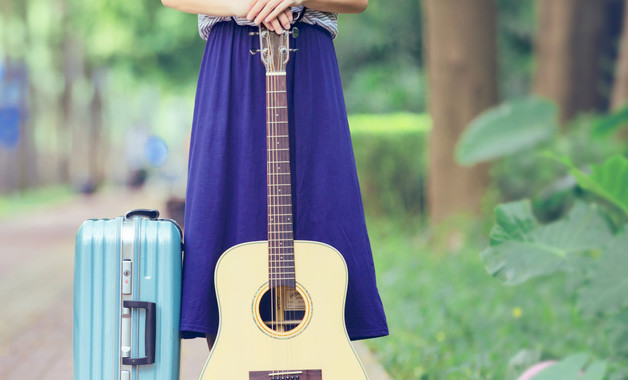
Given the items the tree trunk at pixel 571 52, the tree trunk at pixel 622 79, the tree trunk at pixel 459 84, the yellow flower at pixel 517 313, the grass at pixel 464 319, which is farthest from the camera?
the tree trunk at pixel 571 52

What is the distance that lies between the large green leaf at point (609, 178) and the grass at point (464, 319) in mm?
853

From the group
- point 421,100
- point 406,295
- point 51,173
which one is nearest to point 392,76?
point 421,100

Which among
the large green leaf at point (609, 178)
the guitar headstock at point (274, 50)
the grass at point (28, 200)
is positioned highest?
the grass at point (28, 200)

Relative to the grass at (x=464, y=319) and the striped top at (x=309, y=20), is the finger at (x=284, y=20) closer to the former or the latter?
the striped top at (x=309, y=20)

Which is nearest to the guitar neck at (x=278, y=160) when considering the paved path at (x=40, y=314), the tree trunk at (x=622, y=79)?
the paved path at (x=40, y=314)

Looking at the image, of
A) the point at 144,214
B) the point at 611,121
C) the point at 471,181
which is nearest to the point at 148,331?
the point at 144,214

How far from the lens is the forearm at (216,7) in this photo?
260 centimetres

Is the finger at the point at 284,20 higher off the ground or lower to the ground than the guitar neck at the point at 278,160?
higher

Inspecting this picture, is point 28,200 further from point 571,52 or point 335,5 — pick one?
point 335,5

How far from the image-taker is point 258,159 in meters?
2.75

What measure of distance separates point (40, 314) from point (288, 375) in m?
4.69

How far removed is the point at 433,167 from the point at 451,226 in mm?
753

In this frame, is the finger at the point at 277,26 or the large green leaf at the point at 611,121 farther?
the large green leaf at the point at 611,121

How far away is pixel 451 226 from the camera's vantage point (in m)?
8.66
